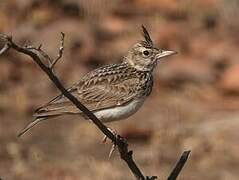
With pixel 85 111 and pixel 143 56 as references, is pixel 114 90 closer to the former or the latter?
pixel 143 56

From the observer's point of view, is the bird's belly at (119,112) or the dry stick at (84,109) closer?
the dry stick at (84,109)

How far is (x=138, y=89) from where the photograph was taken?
6.10 meters

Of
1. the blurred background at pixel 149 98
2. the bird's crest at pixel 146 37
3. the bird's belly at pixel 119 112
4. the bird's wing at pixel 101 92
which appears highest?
the bird's crest at pixel 146 37

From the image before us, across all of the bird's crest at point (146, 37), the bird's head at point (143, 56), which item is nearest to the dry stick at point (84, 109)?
the bird's crest at point (146, 37)

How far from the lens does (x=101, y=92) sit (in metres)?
6.11

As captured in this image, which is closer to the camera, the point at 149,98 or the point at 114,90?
the point at 114,90

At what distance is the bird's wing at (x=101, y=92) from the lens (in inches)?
229

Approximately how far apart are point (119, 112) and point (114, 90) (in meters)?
0.38

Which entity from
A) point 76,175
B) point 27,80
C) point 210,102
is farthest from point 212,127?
point 27,80

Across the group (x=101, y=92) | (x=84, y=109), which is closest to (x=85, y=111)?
(x=84, y=109)

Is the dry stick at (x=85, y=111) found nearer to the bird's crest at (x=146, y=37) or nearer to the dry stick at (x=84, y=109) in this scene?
the dry stick at (x=84, y=109)

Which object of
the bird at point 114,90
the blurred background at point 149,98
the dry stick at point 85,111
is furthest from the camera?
the blurred background at point 149,98

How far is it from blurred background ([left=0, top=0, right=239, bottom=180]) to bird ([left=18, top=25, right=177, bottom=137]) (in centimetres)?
163

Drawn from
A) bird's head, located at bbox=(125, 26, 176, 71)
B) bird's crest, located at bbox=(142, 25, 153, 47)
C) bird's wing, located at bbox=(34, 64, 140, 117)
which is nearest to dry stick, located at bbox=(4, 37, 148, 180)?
bird's crest, located at bbox=(142, 25, 153, 47)
